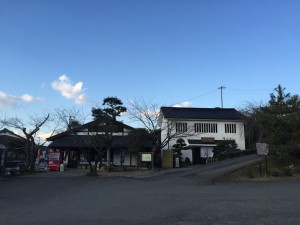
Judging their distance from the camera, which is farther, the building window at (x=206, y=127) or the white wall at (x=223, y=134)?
the building window at (x=206, y=127)

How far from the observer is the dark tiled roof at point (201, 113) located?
4366 centimetres

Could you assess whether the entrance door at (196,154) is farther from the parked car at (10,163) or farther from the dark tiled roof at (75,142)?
the parked car at (10,163)

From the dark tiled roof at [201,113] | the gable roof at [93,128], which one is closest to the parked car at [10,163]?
the gable roof at [93,128]

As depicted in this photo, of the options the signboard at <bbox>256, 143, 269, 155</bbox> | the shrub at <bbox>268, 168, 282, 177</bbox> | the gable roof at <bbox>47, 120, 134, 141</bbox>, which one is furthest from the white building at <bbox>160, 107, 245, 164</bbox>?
the shrub at <bbox>268, 168, 282, 177</bbox>

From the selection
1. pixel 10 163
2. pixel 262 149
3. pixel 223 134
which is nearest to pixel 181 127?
pixel 223 134

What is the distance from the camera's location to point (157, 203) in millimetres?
12109

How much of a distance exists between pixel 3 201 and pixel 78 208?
13.5ft

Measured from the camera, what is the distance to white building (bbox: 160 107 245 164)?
1662 inches

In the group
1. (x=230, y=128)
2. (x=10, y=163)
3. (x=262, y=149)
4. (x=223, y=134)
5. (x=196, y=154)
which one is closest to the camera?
(x=262, y=149)

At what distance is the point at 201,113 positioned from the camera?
4503 centimetres

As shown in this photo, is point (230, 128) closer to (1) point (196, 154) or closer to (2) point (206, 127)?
(2) point (206, 127)

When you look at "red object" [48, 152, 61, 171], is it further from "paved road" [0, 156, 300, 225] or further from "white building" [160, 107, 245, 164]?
"paved road" [0, 156, 300, 225]

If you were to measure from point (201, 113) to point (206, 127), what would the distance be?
2140 mm

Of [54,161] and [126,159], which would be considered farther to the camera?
[126,159]
